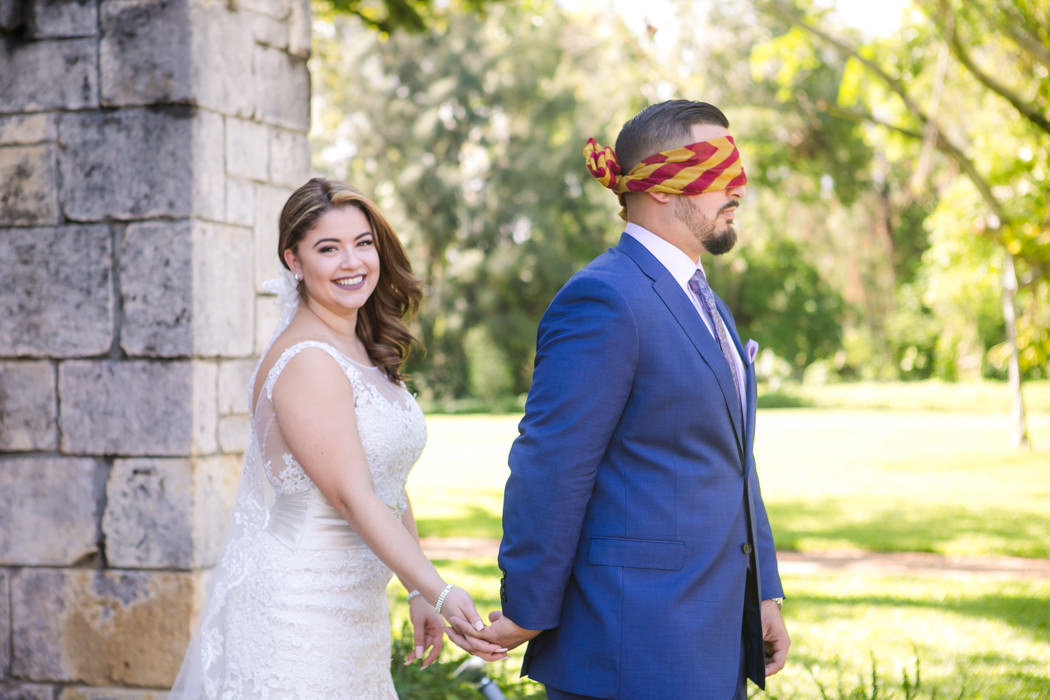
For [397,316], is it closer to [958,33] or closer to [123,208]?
[123,208]

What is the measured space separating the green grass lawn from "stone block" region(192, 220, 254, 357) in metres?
2.01

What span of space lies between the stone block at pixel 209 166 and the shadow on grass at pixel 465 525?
660 centimetres

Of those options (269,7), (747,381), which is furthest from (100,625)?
(747,381)

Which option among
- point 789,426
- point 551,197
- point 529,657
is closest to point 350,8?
point 529,657

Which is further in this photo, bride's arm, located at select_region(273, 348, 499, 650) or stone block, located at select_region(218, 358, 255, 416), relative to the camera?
stone block, located at select_region(218, 358, 255, 416)

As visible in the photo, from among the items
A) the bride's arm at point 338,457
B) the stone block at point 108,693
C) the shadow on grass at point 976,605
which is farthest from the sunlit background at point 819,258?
the bride's arm at point 338,457

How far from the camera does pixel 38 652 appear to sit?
4.02 m

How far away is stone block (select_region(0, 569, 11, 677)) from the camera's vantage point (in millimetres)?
4070

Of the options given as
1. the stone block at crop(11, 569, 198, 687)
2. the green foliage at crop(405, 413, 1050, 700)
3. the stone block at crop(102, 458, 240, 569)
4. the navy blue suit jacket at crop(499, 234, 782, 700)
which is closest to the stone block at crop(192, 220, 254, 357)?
the stone block at crop(102, 458, 240, 569)

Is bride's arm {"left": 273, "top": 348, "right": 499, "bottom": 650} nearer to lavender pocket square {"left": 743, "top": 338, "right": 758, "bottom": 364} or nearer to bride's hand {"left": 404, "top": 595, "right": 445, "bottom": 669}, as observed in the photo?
bride's hand {"left": 404, "top": 595, "right": 445, "bottom": 669}

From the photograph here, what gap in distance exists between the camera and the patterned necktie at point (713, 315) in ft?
8.12

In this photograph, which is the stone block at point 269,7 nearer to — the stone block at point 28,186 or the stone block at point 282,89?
the stone block at point 282,89

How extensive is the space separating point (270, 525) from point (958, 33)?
33.9ft

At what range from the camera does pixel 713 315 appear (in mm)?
2514
